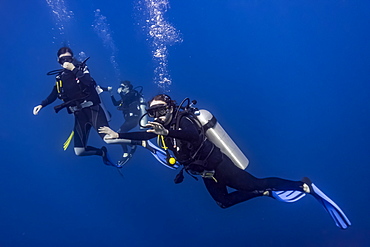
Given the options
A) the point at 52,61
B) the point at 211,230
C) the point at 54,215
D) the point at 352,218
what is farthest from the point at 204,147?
the point at 52,61

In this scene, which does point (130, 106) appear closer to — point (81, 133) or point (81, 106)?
point (81, 133)

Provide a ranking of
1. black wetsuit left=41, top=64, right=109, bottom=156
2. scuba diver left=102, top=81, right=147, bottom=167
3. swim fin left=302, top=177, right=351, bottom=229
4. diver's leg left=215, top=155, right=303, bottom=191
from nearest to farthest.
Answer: diver's leg left=215, top=155, right=303, bottom=191 < swim fin left=302, top=177, right=351, bottom=229 < black wetsuit left=41, top=64, right=109, bottom=156 < scuba diver left=102, top=81, right=147, bottom=167

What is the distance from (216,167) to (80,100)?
344 cm

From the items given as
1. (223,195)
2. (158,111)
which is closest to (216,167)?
(223,195)

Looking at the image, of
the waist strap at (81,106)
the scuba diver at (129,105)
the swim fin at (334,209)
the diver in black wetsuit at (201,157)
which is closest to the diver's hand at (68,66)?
the waist strap at (81,106)

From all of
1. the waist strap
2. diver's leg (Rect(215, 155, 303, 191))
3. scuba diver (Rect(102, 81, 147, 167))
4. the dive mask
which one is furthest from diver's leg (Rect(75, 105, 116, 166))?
diver's leg (Rect(215, 155, 303, 191))

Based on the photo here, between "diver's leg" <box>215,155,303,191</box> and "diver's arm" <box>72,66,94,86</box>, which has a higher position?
"diver's arm" <box>72,66,94,86</box>

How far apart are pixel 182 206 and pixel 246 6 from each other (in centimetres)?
2714

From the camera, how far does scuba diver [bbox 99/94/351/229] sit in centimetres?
358

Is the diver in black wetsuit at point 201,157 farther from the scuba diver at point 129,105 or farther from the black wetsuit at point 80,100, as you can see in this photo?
the scuba diver at point 129,105

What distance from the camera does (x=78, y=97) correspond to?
590 cm

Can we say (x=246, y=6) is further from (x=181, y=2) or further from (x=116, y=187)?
(x=116, y=187)

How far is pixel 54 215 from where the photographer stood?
54.7ft

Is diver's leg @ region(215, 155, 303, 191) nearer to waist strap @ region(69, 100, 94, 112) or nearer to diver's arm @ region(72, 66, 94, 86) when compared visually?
diver's arm @ region(72, 66, 94, 86)
